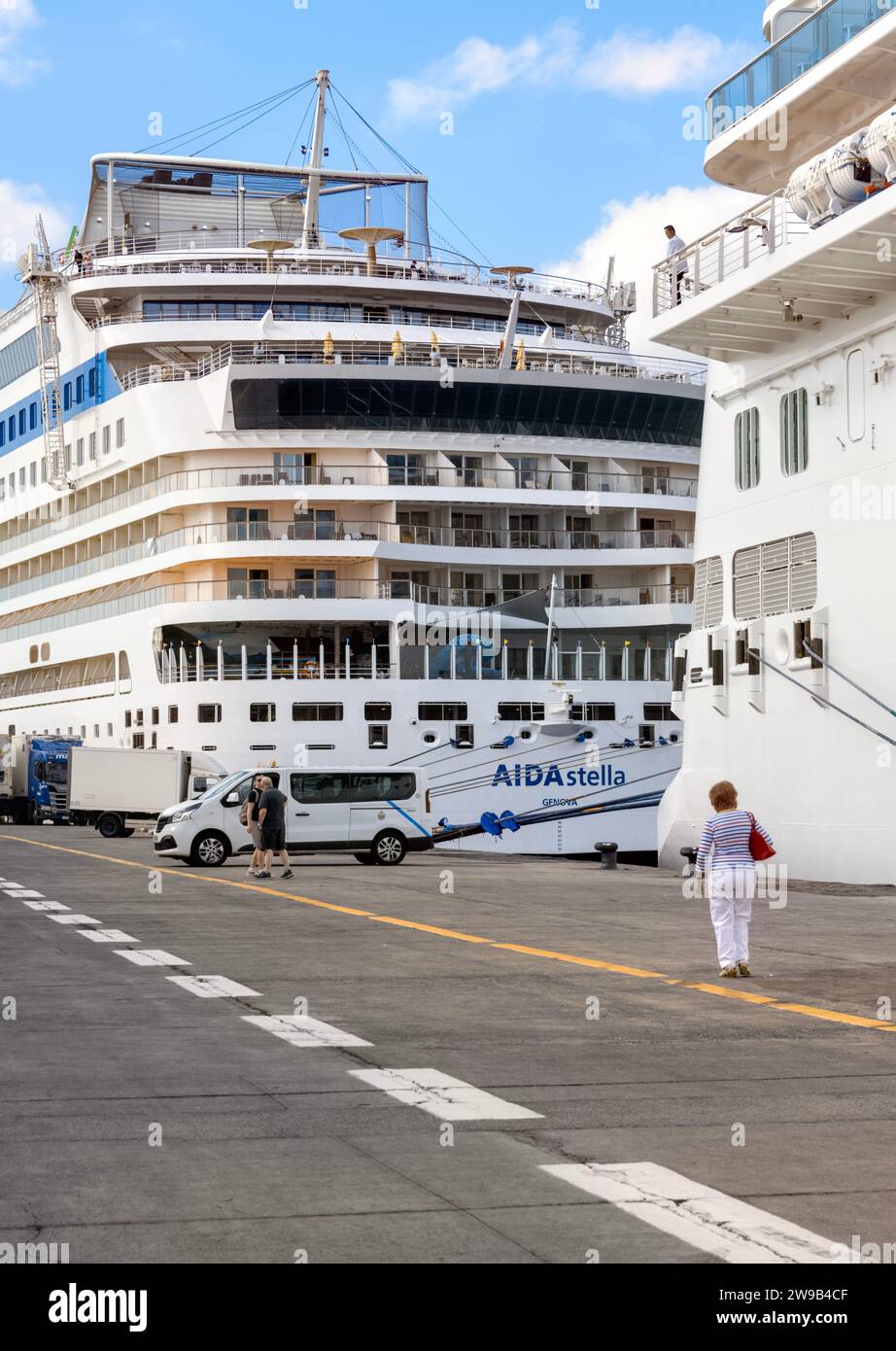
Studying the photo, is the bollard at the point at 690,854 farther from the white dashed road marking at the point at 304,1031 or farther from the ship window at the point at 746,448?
the white dashed road marking at the point at 304,1031

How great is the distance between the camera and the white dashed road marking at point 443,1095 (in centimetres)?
773

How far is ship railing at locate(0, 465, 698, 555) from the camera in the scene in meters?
48.9

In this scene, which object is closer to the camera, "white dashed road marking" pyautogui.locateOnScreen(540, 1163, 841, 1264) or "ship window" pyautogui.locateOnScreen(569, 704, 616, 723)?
"white dashed road marking" pyautogui.locateOnScreen(540, 1163, 841, 1264)

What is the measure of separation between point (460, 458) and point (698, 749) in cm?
2246

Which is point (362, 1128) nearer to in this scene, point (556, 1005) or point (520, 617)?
point (556, 1005)

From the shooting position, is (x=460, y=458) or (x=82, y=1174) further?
(x=460, y=458)

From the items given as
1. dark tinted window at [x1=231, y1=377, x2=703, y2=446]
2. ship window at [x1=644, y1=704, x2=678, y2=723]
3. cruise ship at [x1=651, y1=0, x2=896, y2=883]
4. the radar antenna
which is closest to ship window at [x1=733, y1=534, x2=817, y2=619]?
cruise ship at [x1=651, y1=0, x2=896, y2=883]

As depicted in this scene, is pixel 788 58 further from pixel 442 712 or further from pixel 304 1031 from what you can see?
pixel 442 712

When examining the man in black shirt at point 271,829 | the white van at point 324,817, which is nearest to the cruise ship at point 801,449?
the white van at point 324,817

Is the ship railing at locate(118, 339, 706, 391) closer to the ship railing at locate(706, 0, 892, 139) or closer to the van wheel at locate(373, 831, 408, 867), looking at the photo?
the van wheel at locate(373, 831, 408, 867)

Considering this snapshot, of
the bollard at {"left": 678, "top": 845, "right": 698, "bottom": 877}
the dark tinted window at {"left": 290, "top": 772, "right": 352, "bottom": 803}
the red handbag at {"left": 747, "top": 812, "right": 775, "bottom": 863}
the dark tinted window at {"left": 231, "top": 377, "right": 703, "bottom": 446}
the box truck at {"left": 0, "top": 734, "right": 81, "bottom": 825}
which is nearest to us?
the red handbag at {"left": 747, "top": 812, "right": 775, "bottom": 863}

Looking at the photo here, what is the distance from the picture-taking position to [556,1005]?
11.7 m

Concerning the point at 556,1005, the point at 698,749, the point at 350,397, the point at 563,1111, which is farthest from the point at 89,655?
the point at 563,1111

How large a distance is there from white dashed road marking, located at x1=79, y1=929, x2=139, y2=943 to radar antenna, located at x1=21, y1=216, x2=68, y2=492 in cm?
4588
